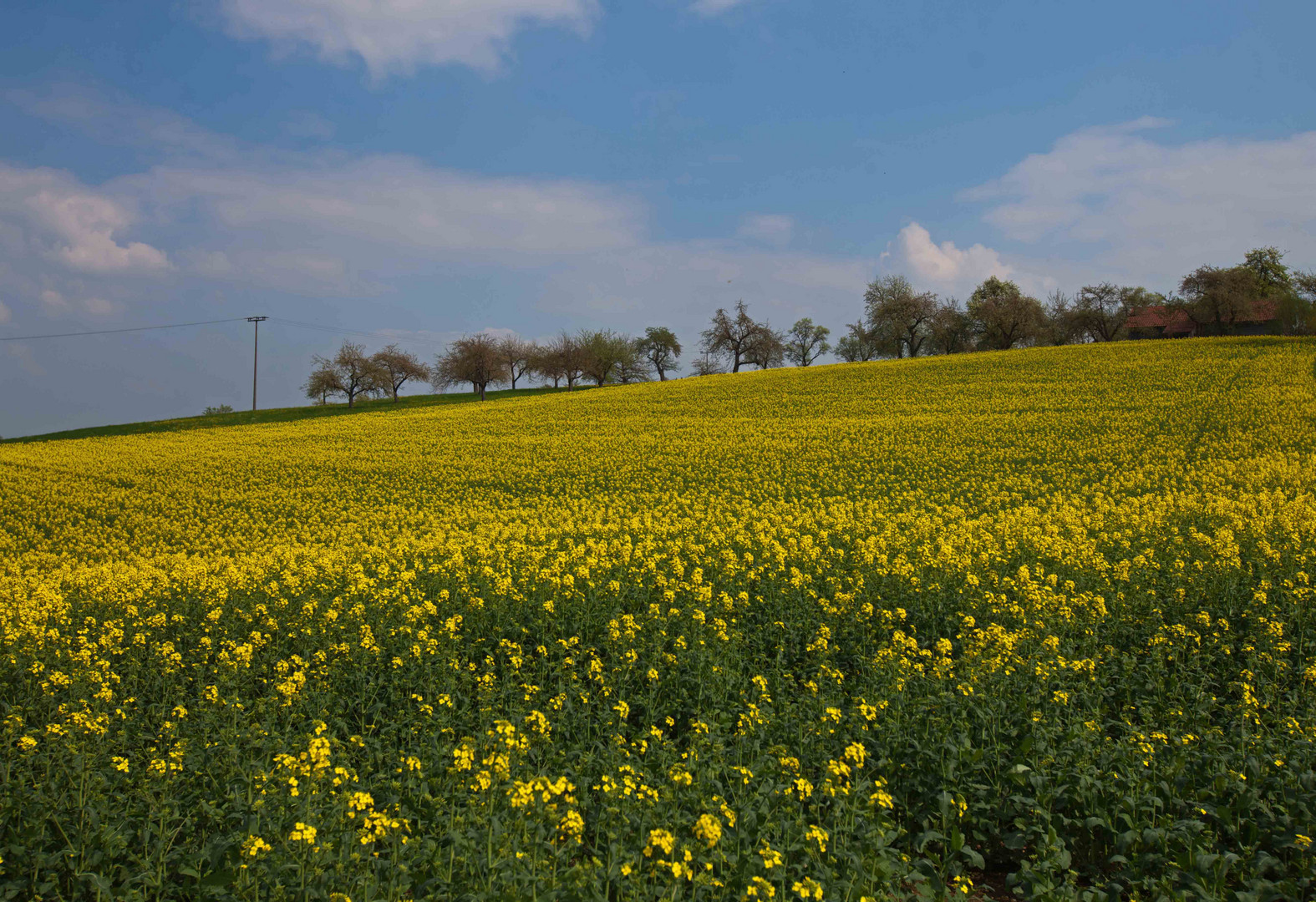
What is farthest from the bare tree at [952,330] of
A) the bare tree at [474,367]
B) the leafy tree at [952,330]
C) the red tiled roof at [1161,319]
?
the bare tree at [474,367]

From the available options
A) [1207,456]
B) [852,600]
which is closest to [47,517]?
[852,600]

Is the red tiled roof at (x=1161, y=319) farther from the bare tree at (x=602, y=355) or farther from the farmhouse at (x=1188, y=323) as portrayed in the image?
the bare tree at (x=602, y=355)

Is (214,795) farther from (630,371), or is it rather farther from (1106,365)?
(630,371)

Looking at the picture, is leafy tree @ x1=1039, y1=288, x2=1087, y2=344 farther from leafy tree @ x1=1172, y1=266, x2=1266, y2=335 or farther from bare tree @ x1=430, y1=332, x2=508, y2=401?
bare tree @ x1=430, y1=332, x2=508, y2=401

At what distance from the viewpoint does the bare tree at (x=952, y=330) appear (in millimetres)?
79188

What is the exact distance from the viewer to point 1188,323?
7350 centimetres

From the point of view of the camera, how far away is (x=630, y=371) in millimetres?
89812

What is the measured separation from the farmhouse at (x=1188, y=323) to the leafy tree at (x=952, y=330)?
15.3 metres

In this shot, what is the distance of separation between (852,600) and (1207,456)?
19.3 metres

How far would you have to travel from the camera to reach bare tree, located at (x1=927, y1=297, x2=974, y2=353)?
3118 inches

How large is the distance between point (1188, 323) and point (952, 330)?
70.8 feet

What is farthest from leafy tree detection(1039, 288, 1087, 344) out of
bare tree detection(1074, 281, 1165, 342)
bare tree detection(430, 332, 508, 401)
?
bare tree detection(430, 332, 508, 401)

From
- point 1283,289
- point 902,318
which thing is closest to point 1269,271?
point 1283,289

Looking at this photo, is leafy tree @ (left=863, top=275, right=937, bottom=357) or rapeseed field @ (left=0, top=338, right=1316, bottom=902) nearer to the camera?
rapeseed field @ (left=0, top=338, right=1316, bottom=902)
